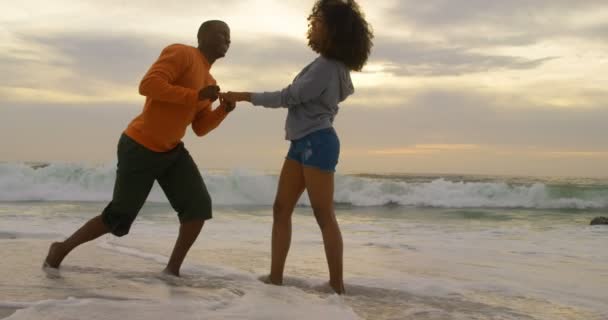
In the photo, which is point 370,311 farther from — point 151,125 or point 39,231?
point 39,231

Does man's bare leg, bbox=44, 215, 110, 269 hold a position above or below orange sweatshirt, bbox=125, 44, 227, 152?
below

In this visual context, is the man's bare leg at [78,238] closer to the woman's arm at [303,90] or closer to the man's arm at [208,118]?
the man's arm at [208,118]

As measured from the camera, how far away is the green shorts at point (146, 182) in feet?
13.2

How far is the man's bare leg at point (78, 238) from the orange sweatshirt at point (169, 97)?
0.62 meters

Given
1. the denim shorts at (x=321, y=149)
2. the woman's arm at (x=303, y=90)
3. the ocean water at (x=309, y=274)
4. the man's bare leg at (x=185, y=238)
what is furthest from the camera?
the man's bare leg at (x=185, y=238)

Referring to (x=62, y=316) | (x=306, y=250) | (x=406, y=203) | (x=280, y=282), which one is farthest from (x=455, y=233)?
(x=406, y=203)

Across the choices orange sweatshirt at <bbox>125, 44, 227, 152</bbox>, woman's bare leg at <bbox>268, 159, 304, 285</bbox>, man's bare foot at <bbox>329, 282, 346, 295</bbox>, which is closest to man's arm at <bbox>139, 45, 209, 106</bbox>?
orange sweatshirt at <bbox>125, 44, 227, 152</bbox>

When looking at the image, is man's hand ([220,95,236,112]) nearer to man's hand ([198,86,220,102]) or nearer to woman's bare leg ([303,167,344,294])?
man's hand ([198,86,220,102])

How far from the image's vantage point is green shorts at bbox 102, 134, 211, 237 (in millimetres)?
4012

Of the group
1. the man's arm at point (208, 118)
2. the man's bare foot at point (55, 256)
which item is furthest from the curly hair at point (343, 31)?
the man's bare foot at point (55, 256)

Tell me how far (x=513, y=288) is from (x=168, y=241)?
12.1ft

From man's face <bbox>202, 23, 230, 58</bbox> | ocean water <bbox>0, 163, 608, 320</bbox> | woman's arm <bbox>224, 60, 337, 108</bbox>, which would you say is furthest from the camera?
man's face <bbox>202, 23, 230, 58</bbox>

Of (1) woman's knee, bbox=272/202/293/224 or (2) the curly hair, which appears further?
(1) woman's knee, bbox=272/202/293/224

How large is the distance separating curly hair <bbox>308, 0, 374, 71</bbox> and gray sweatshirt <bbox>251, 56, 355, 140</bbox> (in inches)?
2.4
